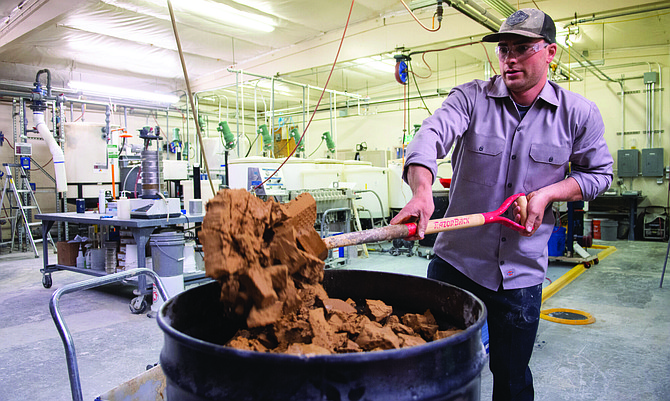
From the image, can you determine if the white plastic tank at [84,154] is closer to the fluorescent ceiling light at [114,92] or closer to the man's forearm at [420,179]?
the fluorescent ceiling light at [114,92]

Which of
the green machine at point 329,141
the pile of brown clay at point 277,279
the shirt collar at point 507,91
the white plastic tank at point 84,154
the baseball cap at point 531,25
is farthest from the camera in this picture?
the white plastic tank at point 84,154

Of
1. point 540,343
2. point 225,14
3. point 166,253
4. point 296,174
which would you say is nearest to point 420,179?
point 540,343

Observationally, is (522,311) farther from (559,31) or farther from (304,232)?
(559,31)

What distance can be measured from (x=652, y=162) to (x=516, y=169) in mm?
8391

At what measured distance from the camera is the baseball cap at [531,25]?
51.1 inches

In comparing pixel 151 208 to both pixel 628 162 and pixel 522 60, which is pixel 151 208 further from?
pixel 628 162

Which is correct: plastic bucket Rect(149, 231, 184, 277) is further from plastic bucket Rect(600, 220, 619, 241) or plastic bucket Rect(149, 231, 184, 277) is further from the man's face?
plastic bucket Rect(600, 220, 619, 241)

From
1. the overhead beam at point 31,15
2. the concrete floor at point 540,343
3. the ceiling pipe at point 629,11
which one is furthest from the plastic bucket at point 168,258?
the ceiling pipe at point 629,11

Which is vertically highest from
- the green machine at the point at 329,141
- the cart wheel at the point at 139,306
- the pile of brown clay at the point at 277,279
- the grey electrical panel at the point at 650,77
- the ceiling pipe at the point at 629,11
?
the ceiling pipe at the point at 629,11

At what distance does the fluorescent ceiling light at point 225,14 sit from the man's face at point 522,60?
17.4 feet

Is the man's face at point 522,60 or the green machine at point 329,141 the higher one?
the green machine at point 329,141

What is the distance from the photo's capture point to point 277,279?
844 millimetres

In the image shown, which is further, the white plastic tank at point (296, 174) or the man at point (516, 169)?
the white plastic tank at point (296, 174)

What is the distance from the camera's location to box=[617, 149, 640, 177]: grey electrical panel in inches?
318
